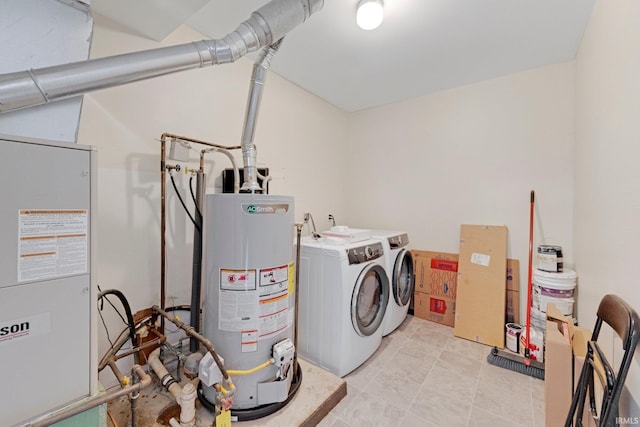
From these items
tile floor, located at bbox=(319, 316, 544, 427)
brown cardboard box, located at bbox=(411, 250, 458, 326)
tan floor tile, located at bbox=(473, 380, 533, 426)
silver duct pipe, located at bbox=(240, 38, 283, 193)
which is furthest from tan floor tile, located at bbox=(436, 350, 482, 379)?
silver duct pipe, located at bbox=(240, 38, 283, 193)

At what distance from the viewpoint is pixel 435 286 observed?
2.97 meters

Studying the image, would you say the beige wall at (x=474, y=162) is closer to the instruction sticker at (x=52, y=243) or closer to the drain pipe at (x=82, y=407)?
the drain pipe at (x=82, y=407)

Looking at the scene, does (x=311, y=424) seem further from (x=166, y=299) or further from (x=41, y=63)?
(x=41, y=63)

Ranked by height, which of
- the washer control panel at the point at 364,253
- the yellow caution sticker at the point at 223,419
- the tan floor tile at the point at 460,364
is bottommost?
the tan floor tile at the point at 460,364

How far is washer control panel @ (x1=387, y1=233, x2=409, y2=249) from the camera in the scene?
8.34 feet

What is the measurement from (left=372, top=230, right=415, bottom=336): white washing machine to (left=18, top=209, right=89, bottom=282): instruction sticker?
210 centimetres

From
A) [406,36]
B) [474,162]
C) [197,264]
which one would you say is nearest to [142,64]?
[197,264]

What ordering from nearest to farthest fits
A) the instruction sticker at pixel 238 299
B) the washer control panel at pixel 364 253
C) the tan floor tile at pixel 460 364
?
1. the instruction sticker at pixel 238 299
2. the washer control panel at pixel 364 253
3. the tan floor tile at pixel 460 364

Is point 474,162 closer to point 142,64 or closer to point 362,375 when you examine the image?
point 362,375

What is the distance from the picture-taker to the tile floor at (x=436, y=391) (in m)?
1.60

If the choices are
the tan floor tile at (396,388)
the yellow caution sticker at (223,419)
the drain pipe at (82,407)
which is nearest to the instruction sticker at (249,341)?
the yellow caution sticker at (223,419)

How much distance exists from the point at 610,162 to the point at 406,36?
1589 mm

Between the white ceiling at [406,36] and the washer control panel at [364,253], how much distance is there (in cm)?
171

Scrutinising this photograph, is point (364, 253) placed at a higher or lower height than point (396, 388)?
higher
